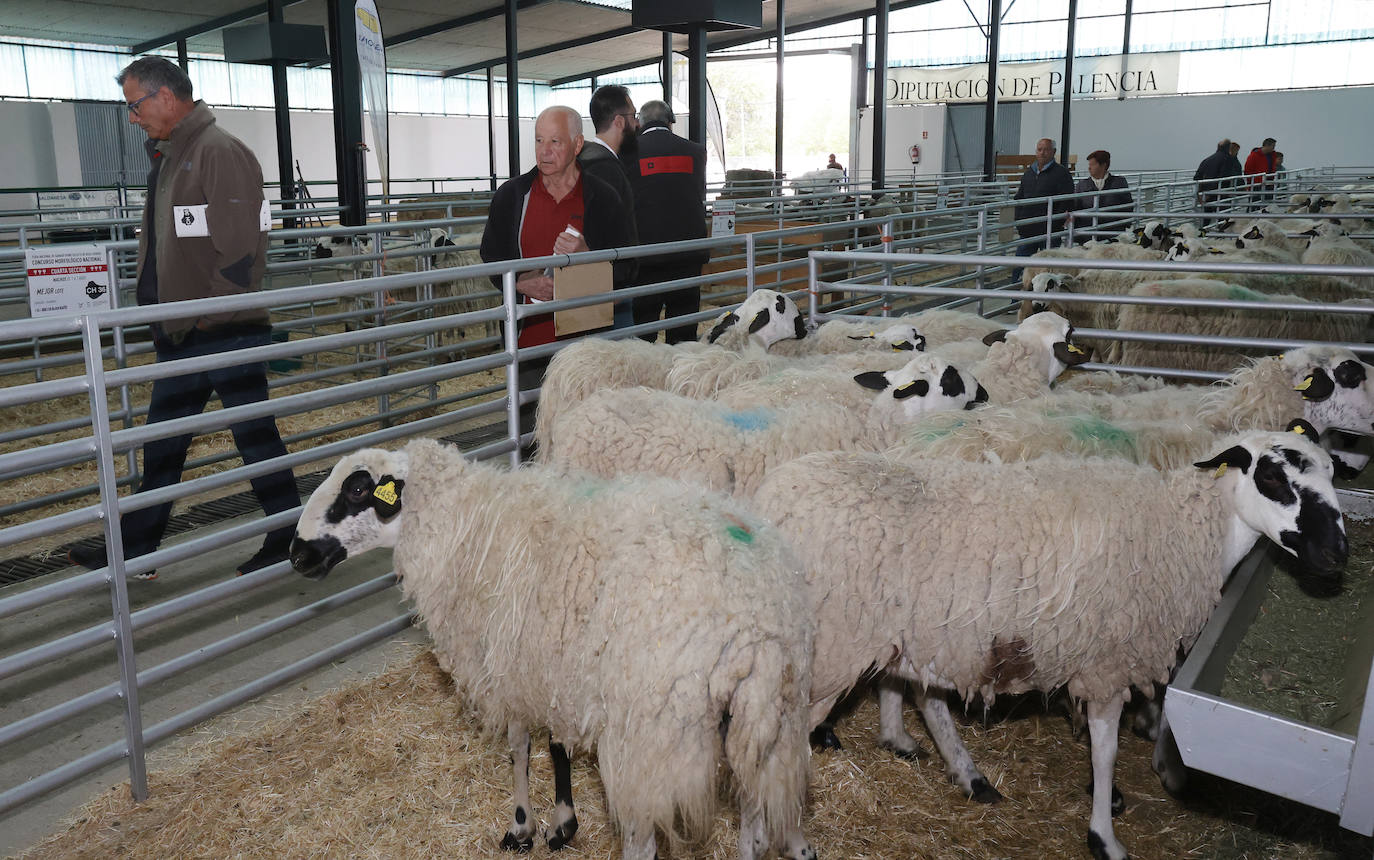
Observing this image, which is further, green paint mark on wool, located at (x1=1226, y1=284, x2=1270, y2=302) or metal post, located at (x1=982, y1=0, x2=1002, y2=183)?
metal post, located at (x1=982, y1=0, x2=1002, y2=183)

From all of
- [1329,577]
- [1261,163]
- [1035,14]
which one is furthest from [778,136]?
[1329,577]

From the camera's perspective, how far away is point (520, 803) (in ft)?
9.61

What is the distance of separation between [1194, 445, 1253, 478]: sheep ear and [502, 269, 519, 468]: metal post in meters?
2.41

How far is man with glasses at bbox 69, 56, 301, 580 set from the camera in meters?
3.95

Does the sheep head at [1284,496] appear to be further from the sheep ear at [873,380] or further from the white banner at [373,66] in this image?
the white banner at [373,66]

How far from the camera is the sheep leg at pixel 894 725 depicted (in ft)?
11.1

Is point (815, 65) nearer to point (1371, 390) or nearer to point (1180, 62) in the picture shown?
point (1180, 62)

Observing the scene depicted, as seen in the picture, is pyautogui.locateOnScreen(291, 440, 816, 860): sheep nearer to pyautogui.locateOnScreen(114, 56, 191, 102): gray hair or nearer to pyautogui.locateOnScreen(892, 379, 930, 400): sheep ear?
pyautogui.locateOnScreen(892, 379, 930, 400): sheep ear

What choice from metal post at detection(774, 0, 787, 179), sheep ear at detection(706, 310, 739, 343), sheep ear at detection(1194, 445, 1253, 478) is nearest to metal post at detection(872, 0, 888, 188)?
metal post at detection(774, 0, 787, 179)

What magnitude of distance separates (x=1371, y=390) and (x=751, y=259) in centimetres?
314

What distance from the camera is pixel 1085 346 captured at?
283 inches

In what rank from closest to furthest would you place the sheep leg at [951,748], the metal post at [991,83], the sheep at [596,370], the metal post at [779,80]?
the sheep leg at [951,748] < the sheep at [596,370] < the metal post at [991,83] < the metal post at [779,80]

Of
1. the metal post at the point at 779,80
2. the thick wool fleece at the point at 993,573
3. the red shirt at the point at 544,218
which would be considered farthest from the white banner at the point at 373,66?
the metal post at the point at 779,80

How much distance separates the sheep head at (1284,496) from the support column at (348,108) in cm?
804
